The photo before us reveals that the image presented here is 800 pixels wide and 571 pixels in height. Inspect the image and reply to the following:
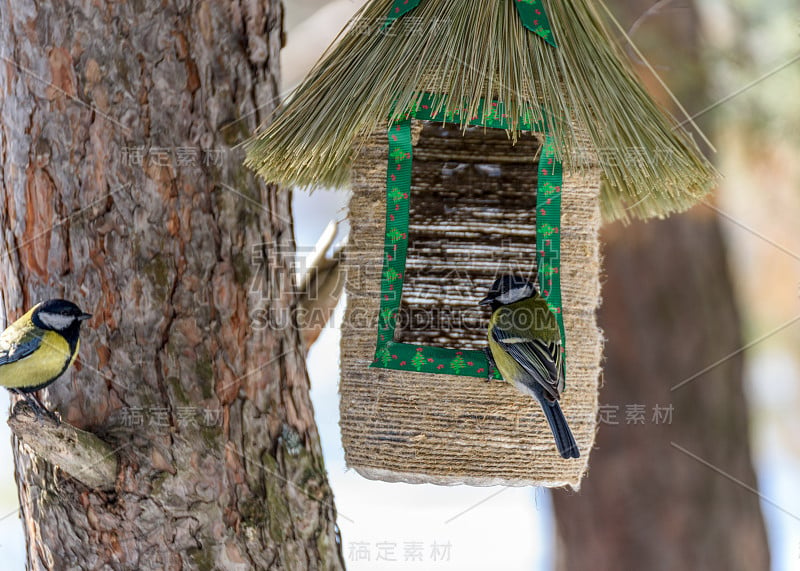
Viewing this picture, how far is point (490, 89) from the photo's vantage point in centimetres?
195

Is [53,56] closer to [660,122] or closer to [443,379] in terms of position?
[443,379]

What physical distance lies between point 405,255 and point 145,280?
0.70 m

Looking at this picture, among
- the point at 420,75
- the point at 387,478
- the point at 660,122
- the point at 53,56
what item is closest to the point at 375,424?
the point at 387,478

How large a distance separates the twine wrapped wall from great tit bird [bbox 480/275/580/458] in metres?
0.09

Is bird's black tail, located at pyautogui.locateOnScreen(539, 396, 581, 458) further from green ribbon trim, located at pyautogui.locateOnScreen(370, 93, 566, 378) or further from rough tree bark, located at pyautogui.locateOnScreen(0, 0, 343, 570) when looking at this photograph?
rough tree bark, located at pyautogui.locateOnScreen(0, 0, 343, 570)

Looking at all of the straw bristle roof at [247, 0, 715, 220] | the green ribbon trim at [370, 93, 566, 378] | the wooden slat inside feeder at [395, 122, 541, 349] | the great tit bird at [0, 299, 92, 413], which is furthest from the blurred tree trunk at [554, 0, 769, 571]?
the great tit bird at [0, 299, 92, 413]

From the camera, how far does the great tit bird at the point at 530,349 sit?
1.97 m

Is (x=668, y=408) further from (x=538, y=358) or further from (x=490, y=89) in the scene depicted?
(x=490, y=89)

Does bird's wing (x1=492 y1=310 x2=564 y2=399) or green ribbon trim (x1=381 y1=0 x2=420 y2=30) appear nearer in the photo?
bird's wing (x1=492 y1=310 x2=564 y2=399)

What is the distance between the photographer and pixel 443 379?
2.07m

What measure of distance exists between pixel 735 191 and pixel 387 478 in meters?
3.62

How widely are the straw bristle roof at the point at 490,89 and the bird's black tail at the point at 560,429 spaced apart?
588 mm

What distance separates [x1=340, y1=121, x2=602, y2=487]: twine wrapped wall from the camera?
81.7 inches

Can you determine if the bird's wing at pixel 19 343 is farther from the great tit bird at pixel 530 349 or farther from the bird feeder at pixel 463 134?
the great tit bird at pixel 530 349
